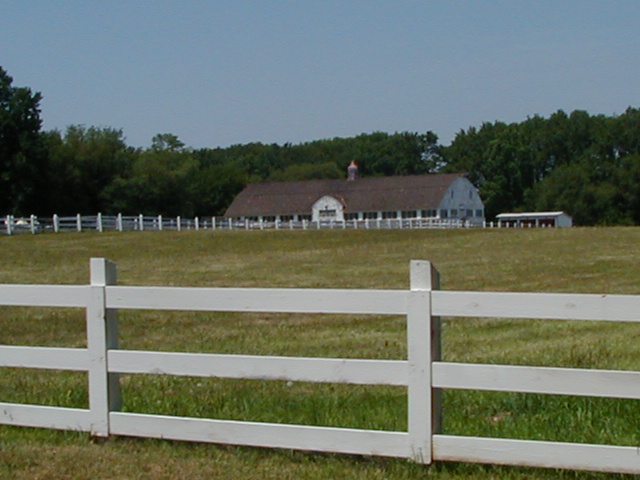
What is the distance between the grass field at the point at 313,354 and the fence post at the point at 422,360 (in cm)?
20

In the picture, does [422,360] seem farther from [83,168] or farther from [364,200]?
[364,200]

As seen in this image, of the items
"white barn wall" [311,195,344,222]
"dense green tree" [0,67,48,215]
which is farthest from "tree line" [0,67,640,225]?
"white barn wall" [311,195,344,222]

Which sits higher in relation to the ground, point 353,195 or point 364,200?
point 353,195

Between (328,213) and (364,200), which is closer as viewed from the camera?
(364,200)

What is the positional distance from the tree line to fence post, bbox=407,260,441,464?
71492 millimetres

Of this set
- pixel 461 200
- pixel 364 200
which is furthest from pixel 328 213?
pixel 461 200

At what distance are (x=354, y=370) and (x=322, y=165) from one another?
138m

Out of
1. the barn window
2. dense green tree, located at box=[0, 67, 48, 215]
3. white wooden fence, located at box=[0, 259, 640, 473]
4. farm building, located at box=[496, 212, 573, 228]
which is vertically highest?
dense green tree, located at box=[0, 67, 48, 215]

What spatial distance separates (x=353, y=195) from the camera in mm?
100438

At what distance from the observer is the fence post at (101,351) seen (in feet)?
21.3

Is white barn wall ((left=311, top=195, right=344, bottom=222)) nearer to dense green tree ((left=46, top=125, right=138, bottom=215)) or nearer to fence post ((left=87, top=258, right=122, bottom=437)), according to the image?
dense green tree ((left=46, top=125, right=138, bottom=215))

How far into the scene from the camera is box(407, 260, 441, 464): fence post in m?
5.62

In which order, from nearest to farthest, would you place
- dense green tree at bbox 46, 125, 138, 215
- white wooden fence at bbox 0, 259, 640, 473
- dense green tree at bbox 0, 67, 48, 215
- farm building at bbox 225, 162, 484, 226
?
1. white wooden fence at bbox 0, 259, 640, 473
2. dense green tree at bbox 0, 67, 48, 215
3. dense green tree at bbox 46, 125, 138, 215
4. farm building at bbox 225, 162, 484, 226

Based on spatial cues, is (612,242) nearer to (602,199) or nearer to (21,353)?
(21,353)
